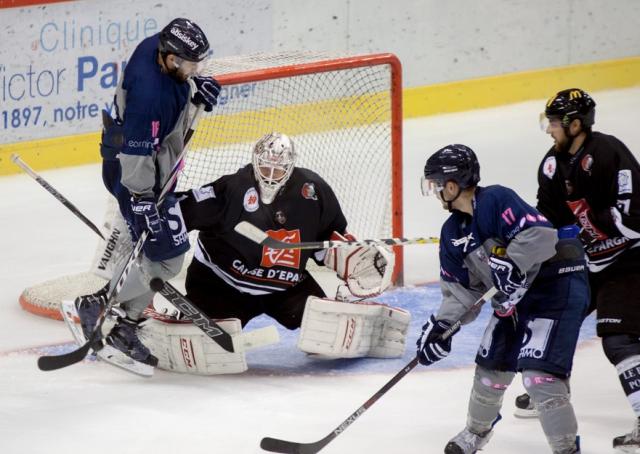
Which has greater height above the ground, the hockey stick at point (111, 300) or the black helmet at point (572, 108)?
the black helmet at point (572, 108)

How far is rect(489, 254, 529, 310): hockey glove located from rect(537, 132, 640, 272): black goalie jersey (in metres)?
0.61

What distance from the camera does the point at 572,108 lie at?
439 centimetres

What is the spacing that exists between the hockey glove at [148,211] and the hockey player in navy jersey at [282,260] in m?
0.25

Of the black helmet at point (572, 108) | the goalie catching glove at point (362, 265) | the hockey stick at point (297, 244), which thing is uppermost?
the black helmet at point (572, 108)

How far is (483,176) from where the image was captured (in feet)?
→ 25.1

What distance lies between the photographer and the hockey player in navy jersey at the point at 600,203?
4211 millimetres

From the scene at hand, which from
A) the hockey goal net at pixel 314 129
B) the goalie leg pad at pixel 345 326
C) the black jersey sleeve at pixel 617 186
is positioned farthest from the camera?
the hockey goal net at pixel 314 129

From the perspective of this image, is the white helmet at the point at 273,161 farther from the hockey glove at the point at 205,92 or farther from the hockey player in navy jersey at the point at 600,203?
the hockey player in navy jersey at the point at 600,203

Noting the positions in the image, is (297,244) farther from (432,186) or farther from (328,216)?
(432,186)

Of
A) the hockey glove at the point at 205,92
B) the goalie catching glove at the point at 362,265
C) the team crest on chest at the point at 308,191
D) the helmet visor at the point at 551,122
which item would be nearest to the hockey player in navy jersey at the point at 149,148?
the hockey glove at the point at 205,92

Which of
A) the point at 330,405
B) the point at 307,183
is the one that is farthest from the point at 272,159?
the point at 330,405

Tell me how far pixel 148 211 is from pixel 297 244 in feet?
1.78

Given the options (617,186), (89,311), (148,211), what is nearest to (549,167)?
(617,186)

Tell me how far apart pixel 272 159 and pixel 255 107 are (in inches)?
66.9
